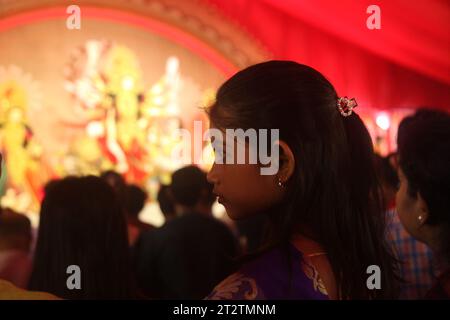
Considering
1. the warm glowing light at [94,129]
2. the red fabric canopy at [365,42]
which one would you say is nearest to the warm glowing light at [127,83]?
the warm glowing light at [94,129]

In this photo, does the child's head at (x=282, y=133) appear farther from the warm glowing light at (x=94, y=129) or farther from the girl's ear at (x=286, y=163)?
the warm glowing light at (x=94, y=129)

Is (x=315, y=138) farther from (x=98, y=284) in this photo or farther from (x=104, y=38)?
(x=104, y=38)

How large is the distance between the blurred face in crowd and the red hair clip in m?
0.34

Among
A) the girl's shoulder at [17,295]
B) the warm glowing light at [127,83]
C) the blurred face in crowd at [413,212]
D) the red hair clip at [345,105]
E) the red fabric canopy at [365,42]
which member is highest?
the red fabric canopy at [365,42]

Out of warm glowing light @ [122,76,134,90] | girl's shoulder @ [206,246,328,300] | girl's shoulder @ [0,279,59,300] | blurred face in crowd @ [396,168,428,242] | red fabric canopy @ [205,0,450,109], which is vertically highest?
red fabric canopy @ [205,0,450,109]

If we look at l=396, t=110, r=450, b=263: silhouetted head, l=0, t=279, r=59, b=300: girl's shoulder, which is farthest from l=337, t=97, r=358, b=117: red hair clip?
l=0, t=279, r=59, b=300: girl's shoulder

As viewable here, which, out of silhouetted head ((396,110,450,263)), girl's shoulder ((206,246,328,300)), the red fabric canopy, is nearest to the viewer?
girl's shoulder ((206,246,328,300))

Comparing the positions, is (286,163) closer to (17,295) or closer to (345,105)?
(345,105)

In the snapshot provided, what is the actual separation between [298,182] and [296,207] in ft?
0.11

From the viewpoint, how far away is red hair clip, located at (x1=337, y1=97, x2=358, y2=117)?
94cm

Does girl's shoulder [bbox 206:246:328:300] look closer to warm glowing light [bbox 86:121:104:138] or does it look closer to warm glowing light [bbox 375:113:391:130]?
warm glowing light [bbox 86:121:104:138]

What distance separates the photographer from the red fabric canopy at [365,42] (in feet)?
11.8

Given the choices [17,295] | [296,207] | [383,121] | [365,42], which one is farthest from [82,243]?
[383,121]
